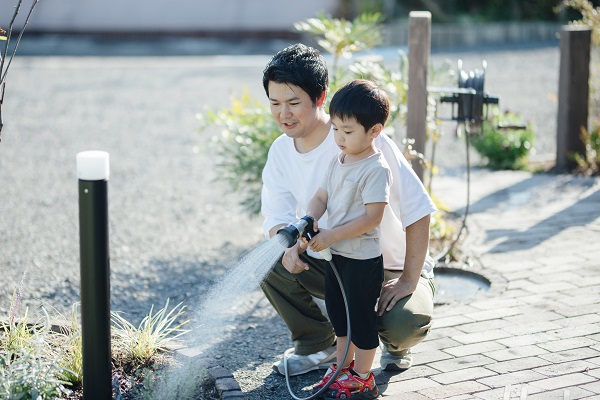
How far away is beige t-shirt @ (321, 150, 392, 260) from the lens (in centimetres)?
302

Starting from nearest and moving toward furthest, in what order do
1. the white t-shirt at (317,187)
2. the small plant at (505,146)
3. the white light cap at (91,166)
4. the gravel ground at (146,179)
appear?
the white light cap at (91,166) → the white t-shirt at (317,187) → the gravel ground at (146,179) → the small plant at (505,146)

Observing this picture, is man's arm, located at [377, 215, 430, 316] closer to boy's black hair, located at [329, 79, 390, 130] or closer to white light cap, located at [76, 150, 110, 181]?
boy's black hair, located at [329, 79, 390, 130]

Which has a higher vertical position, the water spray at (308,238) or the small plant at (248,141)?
the small plant at (248,141)

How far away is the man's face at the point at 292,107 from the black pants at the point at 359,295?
557 millimetres

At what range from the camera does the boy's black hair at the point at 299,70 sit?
3264mm

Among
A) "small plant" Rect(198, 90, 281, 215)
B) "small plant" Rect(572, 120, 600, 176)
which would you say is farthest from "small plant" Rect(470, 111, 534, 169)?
"small plant" Rect(198, 90, 281, 215)

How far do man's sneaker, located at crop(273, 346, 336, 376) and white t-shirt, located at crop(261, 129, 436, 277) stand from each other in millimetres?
426

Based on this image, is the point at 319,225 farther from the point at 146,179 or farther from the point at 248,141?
the point at 146,179

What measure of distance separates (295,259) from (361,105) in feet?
2.10

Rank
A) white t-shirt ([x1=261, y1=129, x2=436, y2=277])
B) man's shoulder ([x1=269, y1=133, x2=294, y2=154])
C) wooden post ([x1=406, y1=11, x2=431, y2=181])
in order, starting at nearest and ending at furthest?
white t-shirt ([x1=261, y1=129, x2=436, y2=277])
man's shoulder ([x1=269, y1=133, x2=294, y2=154])
wooden post ([x1=406, y1=11, x2=431, y2=181])

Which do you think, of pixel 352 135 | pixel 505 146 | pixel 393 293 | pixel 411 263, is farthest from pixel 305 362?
pixel 505 146

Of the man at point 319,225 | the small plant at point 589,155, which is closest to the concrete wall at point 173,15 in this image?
the small plant at point 589,155

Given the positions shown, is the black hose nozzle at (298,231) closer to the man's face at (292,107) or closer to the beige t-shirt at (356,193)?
the beige t-shirt at (356,193)

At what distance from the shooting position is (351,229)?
3006 mm
